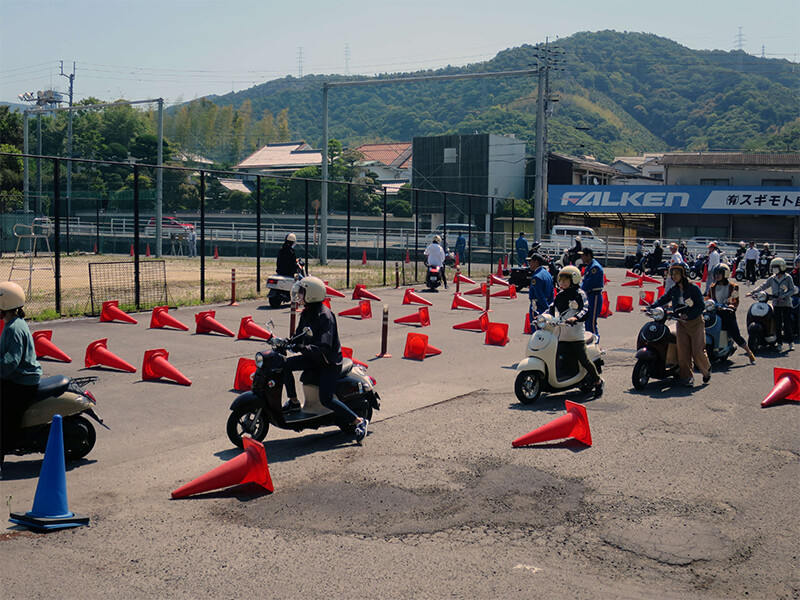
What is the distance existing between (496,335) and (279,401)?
26.5 feet

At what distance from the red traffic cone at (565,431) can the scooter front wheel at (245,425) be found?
2559 mm

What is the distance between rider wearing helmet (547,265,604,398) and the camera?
10.6 metres

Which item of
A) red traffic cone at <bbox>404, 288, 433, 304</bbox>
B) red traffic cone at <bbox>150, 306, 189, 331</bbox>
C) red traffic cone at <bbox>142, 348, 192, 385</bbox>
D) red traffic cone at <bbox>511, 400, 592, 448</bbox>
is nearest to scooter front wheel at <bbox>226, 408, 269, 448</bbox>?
red traffic cone at <bbox>511, 400, 592, 448</bbox>

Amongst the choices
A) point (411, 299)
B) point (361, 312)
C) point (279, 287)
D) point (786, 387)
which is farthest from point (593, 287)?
point (279, 287)

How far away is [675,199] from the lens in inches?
2173

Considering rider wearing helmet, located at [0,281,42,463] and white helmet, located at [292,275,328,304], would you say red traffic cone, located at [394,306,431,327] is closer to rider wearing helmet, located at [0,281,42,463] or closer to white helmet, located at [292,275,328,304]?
white helmet, located at [292,275,328,304]

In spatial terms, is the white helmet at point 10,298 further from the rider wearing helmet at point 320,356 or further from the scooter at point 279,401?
the rider wearing helmet at point 320,356

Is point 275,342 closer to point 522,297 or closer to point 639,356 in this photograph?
point 639,356

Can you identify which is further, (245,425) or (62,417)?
(245,425)

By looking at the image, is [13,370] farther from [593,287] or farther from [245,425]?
[593,287]

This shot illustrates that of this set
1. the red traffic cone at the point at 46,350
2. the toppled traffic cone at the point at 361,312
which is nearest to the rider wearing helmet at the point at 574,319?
the red traffic cone at the point at 46,350

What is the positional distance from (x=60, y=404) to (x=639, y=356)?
7653mm

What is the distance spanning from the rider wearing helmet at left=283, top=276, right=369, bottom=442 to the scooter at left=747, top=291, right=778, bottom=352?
31.9 feet

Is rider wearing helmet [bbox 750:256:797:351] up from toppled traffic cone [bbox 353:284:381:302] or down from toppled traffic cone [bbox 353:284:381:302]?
up
